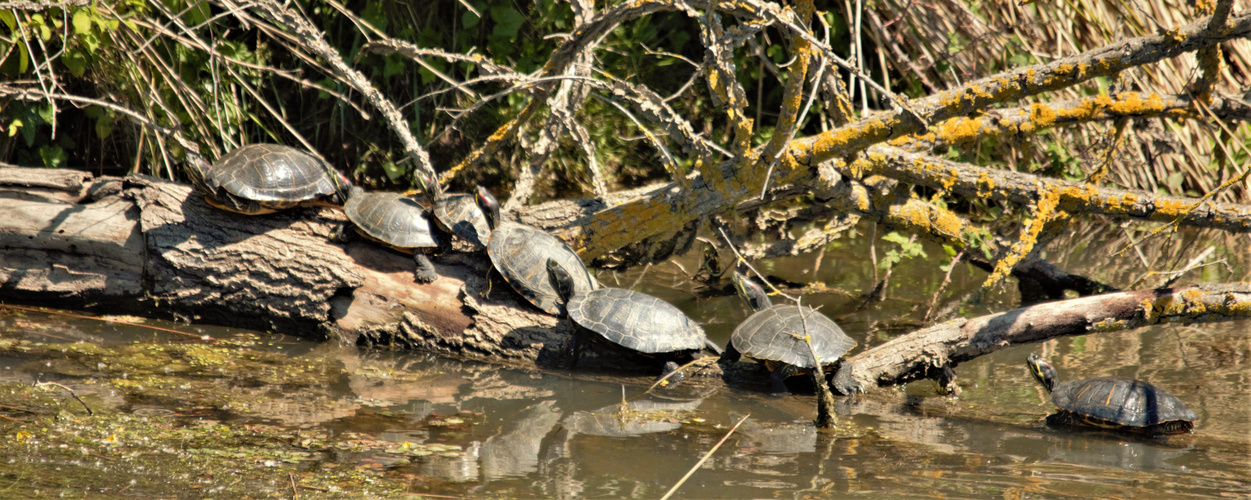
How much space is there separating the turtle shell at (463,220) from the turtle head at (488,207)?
0.09ft

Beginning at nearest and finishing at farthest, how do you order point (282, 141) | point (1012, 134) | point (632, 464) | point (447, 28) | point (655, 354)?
point (632, 464), point (655, 354), point (1012, 134), point (282, 141), point (447, 28)

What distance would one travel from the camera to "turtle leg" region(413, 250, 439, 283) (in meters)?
4.78

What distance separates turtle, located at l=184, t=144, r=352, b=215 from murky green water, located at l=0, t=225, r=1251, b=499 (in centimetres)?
78

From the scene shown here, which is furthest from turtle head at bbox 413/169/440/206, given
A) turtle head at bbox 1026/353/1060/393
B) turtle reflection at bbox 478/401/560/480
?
turtle head at bbox 1026/353/1060/393

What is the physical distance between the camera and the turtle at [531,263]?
15.3 feet

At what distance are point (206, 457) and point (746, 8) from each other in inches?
114

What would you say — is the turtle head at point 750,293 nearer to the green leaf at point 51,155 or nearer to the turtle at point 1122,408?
the turtle at point 1122,408

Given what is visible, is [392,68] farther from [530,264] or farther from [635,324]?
[635,324]

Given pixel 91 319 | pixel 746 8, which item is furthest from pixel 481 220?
pixel 91 319

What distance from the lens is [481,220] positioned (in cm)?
490

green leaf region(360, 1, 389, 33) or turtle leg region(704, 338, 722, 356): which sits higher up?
green leaf region(360, 1, 389, 33)

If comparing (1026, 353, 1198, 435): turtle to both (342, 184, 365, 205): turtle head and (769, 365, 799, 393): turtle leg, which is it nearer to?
(769, 365, 799, 393): turtle leg

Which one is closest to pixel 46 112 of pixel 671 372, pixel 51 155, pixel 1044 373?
pixel 51 155

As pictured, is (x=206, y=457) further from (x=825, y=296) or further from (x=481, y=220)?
(x=825, y=296)
